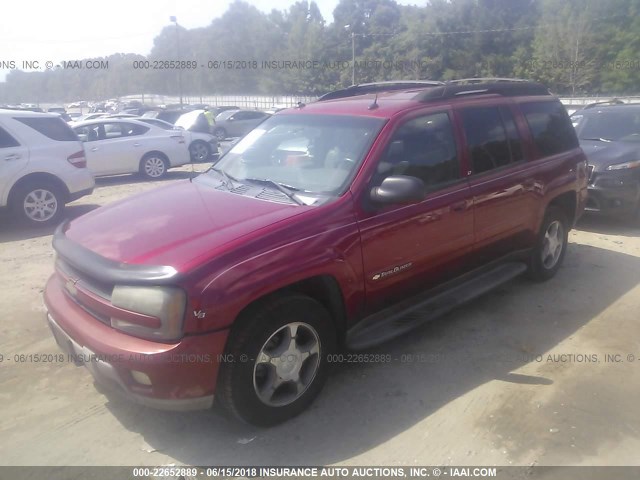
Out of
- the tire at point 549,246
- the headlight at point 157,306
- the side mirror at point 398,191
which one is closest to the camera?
the headlight at point 157,306

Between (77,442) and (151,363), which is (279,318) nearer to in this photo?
(151,363)

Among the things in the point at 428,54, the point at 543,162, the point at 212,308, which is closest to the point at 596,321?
the point at 543,162

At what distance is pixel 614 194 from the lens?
24.0ft

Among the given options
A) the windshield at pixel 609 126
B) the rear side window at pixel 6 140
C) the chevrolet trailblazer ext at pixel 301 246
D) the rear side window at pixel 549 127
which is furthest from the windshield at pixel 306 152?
the windshield at pixel 609 126

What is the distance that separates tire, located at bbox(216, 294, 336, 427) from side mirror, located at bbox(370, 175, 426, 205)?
0.79 m

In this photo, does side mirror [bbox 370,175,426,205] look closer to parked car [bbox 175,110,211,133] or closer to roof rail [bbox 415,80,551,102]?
roof rail [bbox 415,80,551,102]

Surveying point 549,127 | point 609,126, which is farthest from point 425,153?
point 609,126

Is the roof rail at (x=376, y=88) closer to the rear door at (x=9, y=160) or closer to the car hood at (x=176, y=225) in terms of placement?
the car hood at (x=176, y=225)

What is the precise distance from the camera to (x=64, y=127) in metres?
8.50

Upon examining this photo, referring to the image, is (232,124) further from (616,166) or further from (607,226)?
(616,166)

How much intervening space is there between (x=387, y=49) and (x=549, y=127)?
41.8 meters

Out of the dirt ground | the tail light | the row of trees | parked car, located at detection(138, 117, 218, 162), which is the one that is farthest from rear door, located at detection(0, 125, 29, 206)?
the row of trees

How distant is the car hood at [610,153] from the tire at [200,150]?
10.9 m

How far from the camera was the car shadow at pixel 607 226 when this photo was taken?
24.7 ft
